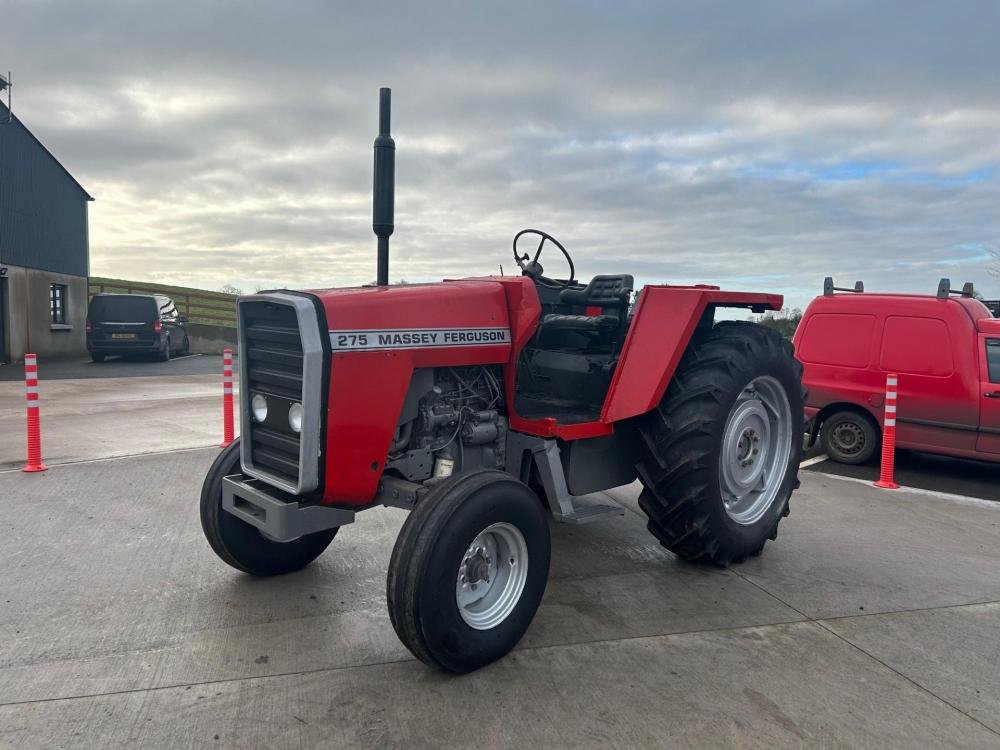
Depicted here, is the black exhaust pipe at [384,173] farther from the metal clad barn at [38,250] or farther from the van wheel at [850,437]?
the metal clad barn at [38,250]

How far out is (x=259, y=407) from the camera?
345 cm

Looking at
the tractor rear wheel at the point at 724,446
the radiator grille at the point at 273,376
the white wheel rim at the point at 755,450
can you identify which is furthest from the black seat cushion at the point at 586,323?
the radiator grille at the point at 273,376

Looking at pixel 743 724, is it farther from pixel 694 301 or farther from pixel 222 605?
pixel 222 605

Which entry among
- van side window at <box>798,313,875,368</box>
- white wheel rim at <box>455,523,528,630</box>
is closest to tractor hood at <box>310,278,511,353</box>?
white wheel rim at <box>455,523,528,630</box>

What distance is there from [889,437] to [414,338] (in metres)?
5.03

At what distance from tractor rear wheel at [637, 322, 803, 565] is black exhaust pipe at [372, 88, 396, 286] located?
1759mm

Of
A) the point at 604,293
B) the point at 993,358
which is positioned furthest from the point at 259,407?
the point at 993,358

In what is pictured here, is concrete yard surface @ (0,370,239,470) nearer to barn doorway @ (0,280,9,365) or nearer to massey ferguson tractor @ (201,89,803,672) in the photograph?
massey ferguson tractor @ (201,89,803,672)

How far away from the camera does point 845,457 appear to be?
24.6ft

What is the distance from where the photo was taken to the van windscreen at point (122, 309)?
17500 millimetres

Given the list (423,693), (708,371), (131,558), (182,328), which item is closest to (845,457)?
(708,371)

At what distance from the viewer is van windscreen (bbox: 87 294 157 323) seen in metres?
17.5

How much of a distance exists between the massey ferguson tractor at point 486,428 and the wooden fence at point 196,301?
74.0 feet

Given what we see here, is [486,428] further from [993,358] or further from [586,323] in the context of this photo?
[993,358]
